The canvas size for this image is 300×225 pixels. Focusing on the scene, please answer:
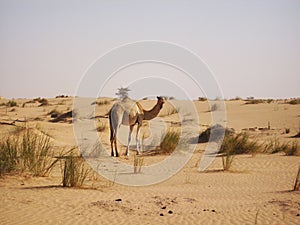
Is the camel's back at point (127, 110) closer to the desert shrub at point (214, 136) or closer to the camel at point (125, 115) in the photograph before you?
the camel at point (125, 115)

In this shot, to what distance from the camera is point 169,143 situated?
15.6 metres

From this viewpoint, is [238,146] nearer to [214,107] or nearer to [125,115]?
[125,115]

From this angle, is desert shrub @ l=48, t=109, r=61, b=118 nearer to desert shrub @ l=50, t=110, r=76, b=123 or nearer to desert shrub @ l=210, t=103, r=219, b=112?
desert shrub @ l=50, t=110, r=76, b=123

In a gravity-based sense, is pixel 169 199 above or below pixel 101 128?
below

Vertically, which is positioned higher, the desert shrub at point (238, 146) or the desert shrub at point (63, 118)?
the desert shrub at point (63, 118)

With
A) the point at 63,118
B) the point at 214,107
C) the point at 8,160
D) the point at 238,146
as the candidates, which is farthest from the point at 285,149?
the point at 214,107

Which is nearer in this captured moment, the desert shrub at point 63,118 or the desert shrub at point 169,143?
the desert shrub at point 169,143

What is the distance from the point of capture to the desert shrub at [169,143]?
50.9ft

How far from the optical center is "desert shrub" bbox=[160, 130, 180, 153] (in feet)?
50.9

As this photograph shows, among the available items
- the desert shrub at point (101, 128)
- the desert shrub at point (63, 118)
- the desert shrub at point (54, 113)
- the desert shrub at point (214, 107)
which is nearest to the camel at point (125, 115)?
the desert shrub at point (101, 128)

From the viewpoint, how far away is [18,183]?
29.0 ft

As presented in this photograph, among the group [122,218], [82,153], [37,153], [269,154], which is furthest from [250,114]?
[122,218]

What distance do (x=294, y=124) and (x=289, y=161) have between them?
1194 cm

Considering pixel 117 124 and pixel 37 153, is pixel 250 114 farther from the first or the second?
pixel 37 153
